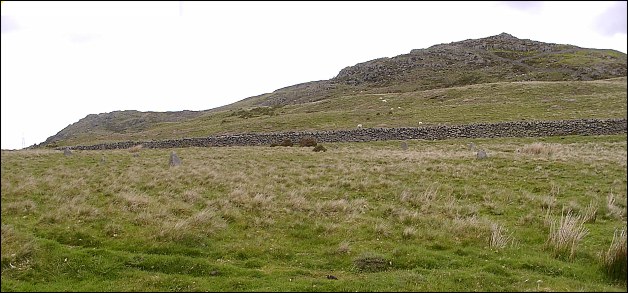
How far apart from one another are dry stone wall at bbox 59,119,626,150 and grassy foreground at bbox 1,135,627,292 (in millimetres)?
18447

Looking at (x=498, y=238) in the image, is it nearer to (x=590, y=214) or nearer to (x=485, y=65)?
(x=590, y=214)

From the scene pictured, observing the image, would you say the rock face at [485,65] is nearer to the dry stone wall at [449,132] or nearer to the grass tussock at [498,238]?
the dry stone wall at [449,132]

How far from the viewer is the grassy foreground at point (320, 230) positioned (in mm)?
11281

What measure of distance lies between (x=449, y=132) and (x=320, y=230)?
1554 inches

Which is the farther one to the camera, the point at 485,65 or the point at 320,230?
the point at 485,65

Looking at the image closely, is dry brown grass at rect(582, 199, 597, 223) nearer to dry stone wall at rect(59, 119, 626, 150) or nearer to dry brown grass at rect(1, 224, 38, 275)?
dry brown grass at rect(1, 224, 38, 275)

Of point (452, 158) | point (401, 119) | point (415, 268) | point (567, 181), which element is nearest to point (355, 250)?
point (415, 268)

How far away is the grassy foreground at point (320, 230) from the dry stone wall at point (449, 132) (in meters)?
18.4

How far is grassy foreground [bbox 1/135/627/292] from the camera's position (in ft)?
37.0

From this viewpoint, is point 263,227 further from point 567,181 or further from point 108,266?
point 567,181

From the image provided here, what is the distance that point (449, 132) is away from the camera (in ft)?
170

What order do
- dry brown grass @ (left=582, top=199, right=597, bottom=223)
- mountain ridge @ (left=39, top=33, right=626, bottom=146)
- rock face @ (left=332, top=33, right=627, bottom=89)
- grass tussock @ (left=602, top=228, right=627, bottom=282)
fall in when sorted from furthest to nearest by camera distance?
mountain ridge @ (left=39, top=33, right=626, bottom=146), rock face @ (left=332, top=33, right=627, bottom=89), dry brown grass @ (left=582, top=199, right=597, bottom=223), grass tussock @ (left=602, top=228, right=627, bottom=282)

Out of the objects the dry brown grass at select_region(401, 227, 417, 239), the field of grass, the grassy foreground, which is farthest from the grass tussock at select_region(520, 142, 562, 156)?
the dry brown grass at select_region(401, 227, 417, 239)

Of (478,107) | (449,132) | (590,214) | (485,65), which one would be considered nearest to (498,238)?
(590,214)
